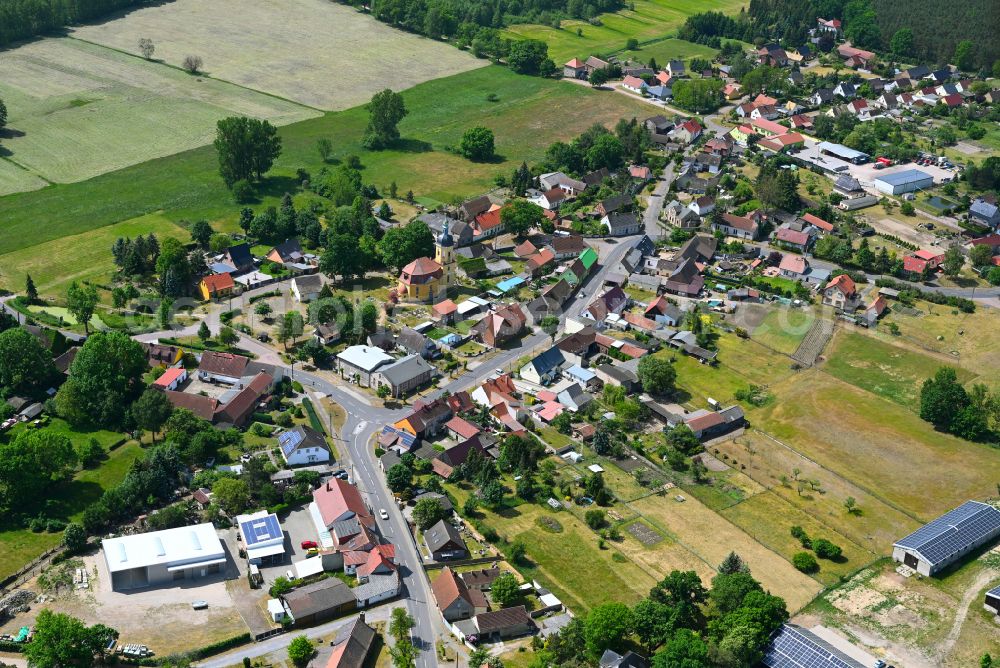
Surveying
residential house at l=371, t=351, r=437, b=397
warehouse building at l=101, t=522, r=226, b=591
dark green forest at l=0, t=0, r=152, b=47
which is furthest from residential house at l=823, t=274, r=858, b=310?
dark green forest at l=0, t=0, r=152, b=47

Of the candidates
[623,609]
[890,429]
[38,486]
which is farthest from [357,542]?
[890,429]

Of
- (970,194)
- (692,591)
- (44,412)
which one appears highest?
(970,194)

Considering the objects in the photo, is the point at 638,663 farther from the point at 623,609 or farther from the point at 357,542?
the point at 357,542

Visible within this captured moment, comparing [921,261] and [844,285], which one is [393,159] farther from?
[921,261]

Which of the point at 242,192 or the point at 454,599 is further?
the point at 242,192

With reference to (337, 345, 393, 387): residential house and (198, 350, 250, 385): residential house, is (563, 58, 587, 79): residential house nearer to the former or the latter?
(337, 345, 393, 387): residential house

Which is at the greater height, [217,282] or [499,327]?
[499,327]

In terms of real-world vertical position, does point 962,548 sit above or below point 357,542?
above

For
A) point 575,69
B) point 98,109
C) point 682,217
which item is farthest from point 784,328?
point 98,109

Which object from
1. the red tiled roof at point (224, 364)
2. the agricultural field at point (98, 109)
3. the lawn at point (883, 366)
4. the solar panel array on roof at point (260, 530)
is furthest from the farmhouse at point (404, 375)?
the agricultural field at point (98, 109)
